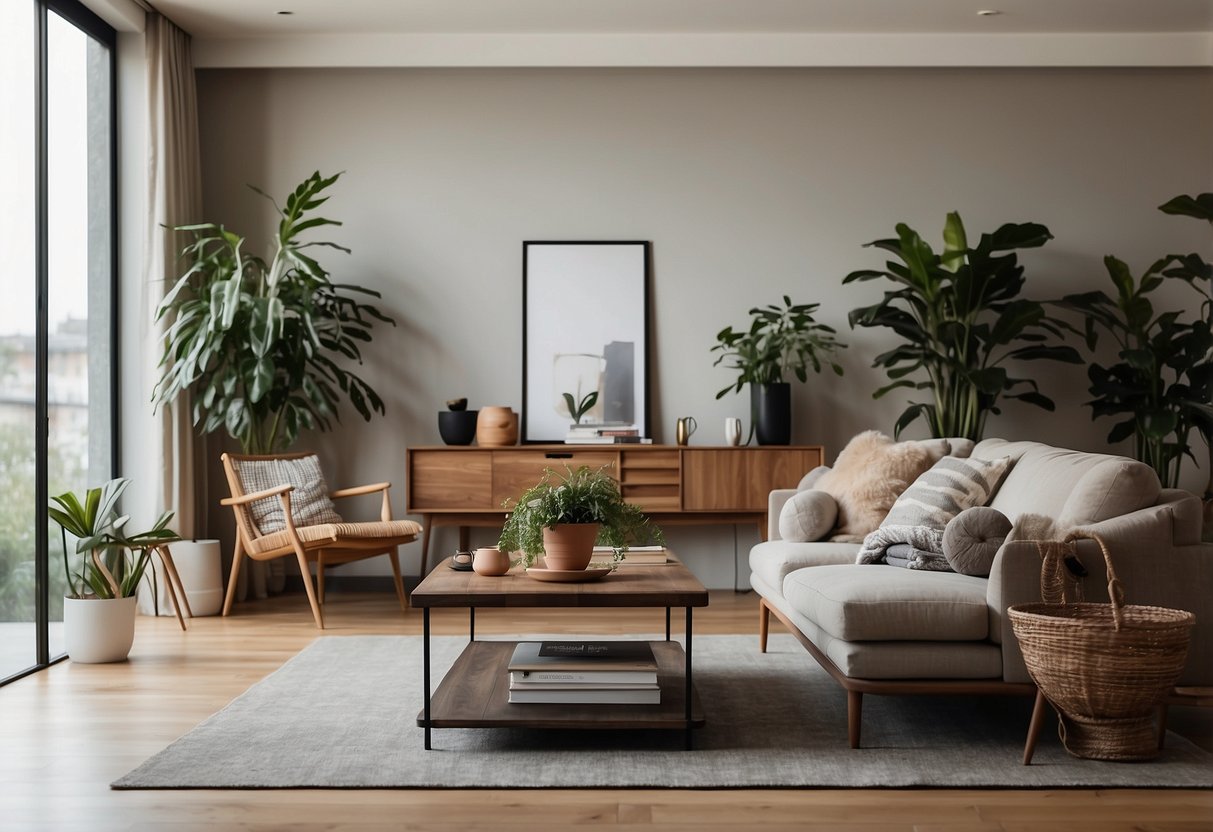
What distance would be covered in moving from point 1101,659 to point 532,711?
143 cm

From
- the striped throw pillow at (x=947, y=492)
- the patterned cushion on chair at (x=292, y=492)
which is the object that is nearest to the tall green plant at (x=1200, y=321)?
the striped throw pillow at (x=947, y=492)

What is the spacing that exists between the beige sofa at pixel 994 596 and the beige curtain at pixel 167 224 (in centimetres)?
324

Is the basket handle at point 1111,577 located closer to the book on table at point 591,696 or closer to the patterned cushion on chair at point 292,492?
the book on table at point 591,696

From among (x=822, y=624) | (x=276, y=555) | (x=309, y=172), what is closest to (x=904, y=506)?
(x=822, y=624)

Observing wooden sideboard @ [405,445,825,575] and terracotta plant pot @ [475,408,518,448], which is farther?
terracotta plant pot @ [475,408,518,448]

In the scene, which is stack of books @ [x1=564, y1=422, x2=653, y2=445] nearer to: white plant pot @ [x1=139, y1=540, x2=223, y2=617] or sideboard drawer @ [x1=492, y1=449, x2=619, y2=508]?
sideboard drawer @ [x1=492, y1=449, x2=619, y2=508]

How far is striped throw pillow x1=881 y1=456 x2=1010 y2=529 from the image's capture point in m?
3.67

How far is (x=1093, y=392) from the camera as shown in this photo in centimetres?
545

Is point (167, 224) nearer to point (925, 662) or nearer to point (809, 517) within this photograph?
point (809, 517)

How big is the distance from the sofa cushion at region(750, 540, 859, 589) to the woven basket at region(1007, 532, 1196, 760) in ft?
3.36

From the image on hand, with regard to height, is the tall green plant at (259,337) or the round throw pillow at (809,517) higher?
the tall green plant at (259,337)

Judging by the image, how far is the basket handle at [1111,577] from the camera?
263cm

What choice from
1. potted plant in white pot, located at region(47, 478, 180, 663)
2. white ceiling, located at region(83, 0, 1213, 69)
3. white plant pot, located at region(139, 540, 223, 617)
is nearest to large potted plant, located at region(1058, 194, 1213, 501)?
white ceiling, located at region(83, 0, 1213, 69)

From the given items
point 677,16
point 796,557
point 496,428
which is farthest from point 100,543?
point 677,16
